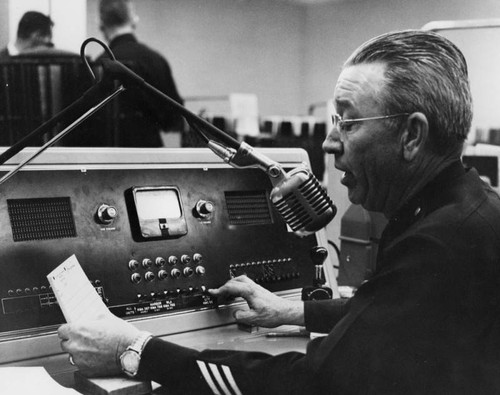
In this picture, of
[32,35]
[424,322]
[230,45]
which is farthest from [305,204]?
[230,45]

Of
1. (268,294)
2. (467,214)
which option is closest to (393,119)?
(467,214)

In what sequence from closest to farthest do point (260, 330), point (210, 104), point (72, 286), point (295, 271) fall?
point (72, 286)
point (260, 330)
point (295, 271)
point (210, 104)

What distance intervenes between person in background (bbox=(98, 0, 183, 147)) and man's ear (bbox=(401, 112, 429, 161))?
122 centimetres

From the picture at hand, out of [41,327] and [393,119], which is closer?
[393,119]

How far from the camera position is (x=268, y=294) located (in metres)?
1.50

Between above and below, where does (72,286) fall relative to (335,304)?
above

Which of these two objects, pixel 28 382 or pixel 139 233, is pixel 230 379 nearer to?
pixel 28 382

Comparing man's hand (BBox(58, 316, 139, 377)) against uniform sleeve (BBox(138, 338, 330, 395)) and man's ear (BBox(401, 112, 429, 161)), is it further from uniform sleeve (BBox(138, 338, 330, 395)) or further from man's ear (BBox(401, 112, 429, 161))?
man's ear (BBox(401, 112, 429, 161))

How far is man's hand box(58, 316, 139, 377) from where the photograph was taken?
1.16 meters

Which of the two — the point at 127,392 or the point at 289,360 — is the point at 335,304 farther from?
the point at 127,392

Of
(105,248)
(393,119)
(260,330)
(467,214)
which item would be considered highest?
(393,119)

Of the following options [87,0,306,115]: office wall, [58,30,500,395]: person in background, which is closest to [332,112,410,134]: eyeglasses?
[58,30,500,395]: person in background

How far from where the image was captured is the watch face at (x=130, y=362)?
1.15 meters

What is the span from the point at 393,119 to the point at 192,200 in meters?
0.61
